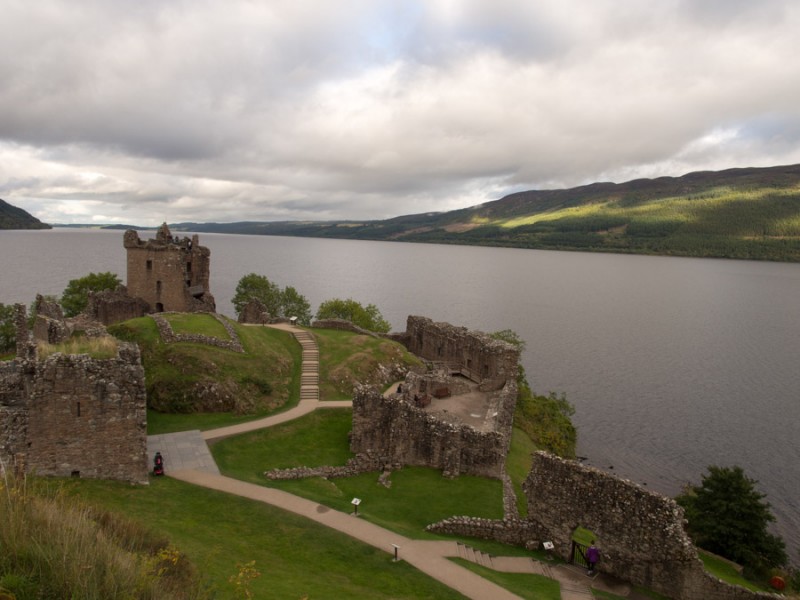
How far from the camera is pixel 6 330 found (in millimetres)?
56375

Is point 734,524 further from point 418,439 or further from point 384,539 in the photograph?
point 384,539

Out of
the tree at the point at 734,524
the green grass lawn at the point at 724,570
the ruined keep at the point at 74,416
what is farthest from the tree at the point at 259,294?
the green grass lawn at the point at 724,570

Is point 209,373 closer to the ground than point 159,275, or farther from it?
closer to the ground

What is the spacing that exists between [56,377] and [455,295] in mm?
121226

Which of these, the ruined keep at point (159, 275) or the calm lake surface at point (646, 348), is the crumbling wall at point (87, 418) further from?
the calm lake surface at point (646, 348)

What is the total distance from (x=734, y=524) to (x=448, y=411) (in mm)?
18007

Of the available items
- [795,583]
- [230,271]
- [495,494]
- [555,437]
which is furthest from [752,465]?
[230,271]

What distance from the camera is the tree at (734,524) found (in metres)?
28.8

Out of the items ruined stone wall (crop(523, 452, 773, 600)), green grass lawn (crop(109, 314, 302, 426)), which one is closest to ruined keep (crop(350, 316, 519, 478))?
ruined stone wall (crop(523, 452, 773, 600))

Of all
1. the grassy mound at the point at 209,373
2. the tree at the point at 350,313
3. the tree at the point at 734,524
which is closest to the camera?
the tree at the point at 734,524

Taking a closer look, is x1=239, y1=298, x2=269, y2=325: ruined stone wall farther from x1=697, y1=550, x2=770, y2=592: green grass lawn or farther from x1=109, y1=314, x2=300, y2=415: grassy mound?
x1=697, y1=550, x2=770, y2=592: green grass lawn

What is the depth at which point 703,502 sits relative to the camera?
31703 mm

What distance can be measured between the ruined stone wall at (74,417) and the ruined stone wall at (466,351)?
26.6m

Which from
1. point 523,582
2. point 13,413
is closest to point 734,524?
point 523,582
